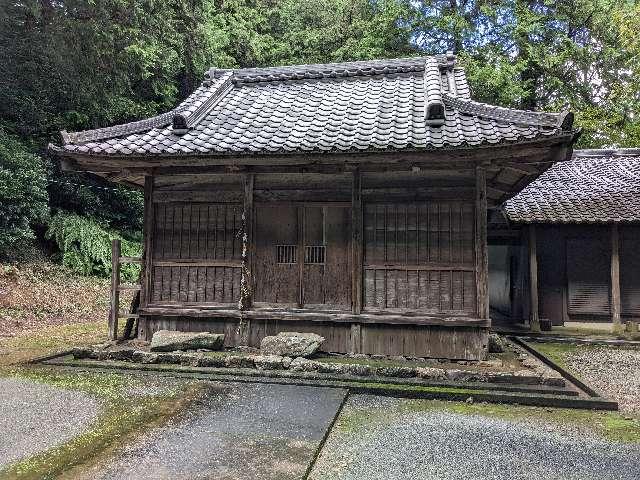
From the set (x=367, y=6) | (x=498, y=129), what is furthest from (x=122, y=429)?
(x=367, y=6)

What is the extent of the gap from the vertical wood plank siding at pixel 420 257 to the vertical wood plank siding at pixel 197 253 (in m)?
2.39

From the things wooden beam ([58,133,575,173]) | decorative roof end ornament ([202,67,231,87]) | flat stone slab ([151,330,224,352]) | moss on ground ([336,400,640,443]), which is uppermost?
decorative roof end ornament ([202,67,231,87])

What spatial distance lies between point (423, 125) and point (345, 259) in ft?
8.50

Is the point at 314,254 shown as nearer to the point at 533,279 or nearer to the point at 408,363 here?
the point at 408,363

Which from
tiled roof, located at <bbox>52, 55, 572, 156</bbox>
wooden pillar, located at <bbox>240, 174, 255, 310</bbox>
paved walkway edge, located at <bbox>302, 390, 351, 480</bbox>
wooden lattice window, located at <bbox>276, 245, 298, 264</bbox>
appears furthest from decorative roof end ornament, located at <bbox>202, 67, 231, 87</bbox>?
paved walkway edge, located at <bbox>302, 390, 351, 480</bbox>

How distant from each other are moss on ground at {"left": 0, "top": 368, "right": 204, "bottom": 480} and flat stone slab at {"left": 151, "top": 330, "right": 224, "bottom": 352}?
0.86 metres

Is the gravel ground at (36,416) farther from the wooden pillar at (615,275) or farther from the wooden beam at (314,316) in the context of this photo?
the wooden pillar at (615,275)

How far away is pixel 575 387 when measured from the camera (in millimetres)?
6168

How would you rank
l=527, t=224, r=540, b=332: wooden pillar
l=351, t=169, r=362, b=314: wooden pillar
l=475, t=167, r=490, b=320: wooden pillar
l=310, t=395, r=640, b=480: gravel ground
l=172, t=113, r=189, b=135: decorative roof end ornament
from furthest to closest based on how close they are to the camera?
1. l=527, t=224, r=540, b=332: wooden pillar
2. l=172, t=113, r=189, b=135: decorative roof end ornament
3. l=351, t=169, r=362, b=314: wooden pillar
4. l=475, t=167, r=490, b=320: wooden pillar
5. l=310, t=395, r=640, b=480: gravel ground

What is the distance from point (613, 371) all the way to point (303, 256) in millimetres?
5731

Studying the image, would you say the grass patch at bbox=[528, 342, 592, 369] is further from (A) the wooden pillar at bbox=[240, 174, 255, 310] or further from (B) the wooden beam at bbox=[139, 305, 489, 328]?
(A) the wooden pillar at bbox=[240, 174, 255, 310]

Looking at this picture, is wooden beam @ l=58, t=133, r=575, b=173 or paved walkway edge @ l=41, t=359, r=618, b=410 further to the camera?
wooden beam @ l=58, t=133, r=575, b=173

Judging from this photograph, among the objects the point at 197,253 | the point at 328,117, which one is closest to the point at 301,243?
the point at 197,253

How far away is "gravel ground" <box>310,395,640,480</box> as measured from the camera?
3.86 meters
